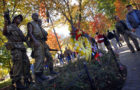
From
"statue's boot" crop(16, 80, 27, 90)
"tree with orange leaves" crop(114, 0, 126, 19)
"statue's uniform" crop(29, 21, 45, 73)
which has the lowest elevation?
"statue's boot" crop(16, 80, 27, 90)

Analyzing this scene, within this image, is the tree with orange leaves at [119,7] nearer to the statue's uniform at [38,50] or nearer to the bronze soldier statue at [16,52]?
the statue's uniform at [38,50]

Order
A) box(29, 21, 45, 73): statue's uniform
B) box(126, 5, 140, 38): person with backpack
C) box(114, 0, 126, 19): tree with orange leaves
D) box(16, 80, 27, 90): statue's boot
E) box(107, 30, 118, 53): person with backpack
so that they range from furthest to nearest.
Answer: box(114, 0, 126, 19): tree with orange leaves
box(107, 30, 118, 53): person with backpack
box(126, 5, 140, 38): person with backpack
box(29, 21, 45, 73): statue's uniform
box(16, 80, 27, 90): statue's boot

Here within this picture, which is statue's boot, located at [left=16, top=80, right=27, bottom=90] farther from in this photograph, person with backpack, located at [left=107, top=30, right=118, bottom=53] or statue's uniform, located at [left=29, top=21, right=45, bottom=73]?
person with backpack, located at [left=107, top=30, right=118, bottom=53]

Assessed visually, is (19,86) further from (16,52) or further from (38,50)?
(38,50)

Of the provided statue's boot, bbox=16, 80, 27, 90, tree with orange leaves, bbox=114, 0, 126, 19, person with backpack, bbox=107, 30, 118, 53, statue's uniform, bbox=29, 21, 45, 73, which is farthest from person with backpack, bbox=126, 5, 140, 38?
tree with orange leaves, bbox=114, 0, 126, 19

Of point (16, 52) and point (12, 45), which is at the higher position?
point (12, 45)

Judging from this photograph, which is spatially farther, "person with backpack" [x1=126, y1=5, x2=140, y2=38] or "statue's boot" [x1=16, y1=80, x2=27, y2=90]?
"person with backpack" [x1=126, y1=5, x2=140, y2=38]

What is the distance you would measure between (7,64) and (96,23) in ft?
74.7

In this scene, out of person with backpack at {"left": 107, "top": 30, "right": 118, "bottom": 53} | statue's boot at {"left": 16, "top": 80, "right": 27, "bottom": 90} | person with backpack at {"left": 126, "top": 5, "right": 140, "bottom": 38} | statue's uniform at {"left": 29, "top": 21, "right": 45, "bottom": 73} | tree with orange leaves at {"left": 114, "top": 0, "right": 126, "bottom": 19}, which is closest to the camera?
statue's boot at {"left": 16, "top": 80, "right": 27, "bottom": 90}

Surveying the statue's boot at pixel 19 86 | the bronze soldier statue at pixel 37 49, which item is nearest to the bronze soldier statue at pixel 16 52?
the statue's boot at pixel 19 86

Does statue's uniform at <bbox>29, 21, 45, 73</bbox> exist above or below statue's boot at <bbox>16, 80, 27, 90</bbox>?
above

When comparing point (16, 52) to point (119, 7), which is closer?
point (16, 52)

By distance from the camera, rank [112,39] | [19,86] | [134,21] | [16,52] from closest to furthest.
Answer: [19,86] → [16,52] → [134,21] → [112,39]

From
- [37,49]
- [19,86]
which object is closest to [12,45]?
[37,49]
